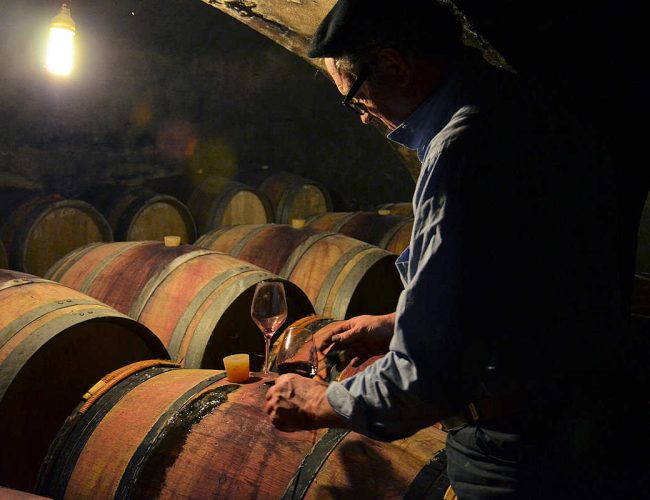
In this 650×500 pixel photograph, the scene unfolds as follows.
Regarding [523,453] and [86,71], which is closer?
[523,453]

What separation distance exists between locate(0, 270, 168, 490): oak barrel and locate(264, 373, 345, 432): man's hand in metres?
1.32

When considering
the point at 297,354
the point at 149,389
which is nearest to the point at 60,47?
the point at 149,389

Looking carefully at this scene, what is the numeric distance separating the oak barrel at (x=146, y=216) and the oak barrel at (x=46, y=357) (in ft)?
11.1

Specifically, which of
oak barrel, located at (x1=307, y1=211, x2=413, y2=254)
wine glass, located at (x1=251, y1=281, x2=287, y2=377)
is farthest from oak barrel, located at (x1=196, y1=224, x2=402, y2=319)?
wine glass, located at (x1=251, y1=281, x2=287, y2=377)

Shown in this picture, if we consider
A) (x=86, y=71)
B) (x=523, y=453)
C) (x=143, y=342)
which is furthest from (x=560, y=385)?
(x=86, y=71)

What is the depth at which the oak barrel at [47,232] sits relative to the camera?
520 centimetres

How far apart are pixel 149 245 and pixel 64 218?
2021mm

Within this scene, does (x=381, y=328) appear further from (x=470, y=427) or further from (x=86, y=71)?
(x=86, y=71)

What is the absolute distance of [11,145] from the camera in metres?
6.50

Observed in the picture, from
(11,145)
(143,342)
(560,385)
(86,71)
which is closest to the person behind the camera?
(560,385)

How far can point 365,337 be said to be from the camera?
1.80 meters

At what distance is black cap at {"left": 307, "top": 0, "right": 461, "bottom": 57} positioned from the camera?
1189 mm

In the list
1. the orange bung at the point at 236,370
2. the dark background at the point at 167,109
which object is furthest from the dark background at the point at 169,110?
the orange bung at the point at 236,370

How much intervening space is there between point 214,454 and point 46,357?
3.20ft
